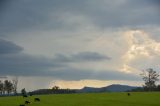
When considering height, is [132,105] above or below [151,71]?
below

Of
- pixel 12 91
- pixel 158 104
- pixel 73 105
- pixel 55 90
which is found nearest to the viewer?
pixel 73 105

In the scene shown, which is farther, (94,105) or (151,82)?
(151,82)

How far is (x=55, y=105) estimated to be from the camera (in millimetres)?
51281

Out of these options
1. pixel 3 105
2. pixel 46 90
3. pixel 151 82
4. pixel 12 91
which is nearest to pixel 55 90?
pixel 46 90

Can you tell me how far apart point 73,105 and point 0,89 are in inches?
4706

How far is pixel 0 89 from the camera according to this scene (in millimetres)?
162750

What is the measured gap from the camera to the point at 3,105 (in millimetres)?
53625

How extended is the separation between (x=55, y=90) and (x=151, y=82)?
4134 centimetres

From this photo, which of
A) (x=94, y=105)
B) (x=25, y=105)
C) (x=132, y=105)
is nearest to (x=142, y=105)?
(x=132, y=105)

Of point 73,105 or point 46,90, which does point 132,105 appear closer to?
point 73,105

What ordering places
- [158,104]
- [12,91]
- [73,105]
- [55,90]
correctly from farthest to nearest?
[12,91]
[55,90]
[158,104]
[73,105]

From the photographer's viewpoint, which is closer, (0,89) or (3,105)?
(3,105)

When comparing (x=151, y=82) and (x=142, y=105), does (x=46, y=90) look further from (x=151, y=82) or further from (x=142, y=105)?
(x=142, y=105)

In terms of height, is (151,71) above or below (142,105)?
above
